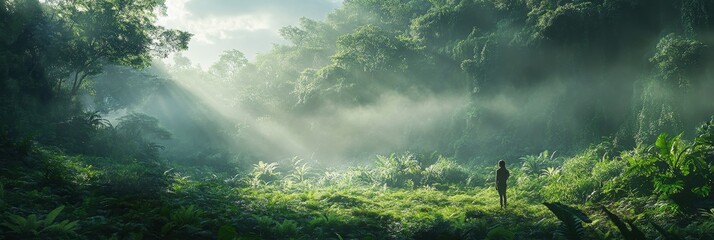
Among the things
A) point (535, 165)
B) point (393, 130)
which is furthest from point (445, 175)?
point (393, 130)

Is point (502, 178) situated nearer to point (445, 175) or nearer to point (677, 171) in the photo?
point (677, 171)

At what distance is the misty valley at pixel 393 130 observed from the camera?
28.3ft

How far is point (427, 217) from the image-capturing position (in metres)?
9.83

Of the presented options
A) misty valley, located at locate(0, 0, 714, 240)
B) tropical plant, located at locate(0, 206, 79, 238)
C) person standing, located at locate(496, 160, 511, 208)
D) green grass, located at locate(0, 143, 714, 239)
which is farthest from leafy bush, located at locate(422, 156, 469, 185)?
tropical plant, located at locate(0, 206, 79, 238)

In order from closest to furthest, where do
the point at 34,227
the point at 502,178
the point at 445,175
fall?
the point at 34,227 < the point at 502,178 < the point at 445,175

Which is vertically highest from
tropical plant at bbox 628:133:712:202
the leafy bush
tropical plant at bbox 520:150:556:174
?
tropical plant at bbox 520:150:556:174

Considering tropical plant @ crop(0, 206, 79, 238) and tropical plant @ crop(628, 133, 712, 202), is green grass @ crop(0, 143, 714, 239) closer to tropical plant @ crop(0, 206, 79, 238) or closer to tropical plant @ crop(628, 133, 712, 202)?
tropical plant @ crop(0, 206, 79, 238)

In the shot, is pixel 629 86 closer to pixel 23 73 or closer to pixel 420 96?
pixel 420 96

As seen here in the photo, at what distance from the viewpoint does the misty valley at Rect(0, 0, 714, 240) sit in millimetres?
8625

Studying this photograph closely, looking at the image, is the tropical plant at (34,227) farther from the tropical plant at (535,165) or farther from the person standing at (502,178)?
the tropical plant at (535,165)

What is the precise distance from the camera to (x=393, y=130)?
109 ft

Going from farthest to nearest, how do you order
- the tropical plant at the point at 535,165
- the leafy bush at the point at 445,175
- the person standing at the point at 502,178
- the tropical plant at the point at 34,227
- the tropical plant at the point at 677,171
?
the leafy bush at the point at 445,175, the tropical plant at the point at 535,165, the person standing at the point at 502,178, the tropical plant at the point at 677,171, the tropical plant at the point at 34,227

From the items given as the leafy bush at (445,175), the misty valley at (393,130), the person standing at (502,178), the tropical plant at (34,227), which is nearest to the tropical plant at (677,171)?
the misty valley at (393,130)

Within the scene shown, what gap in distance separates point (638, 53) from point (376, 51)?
57.5ft
